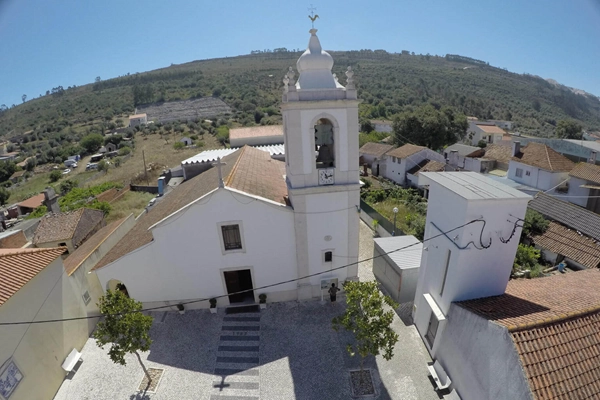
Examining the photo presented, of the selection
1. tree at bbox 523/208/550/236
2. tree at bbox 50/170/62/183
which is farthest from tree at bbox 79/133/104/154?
tree at bbox 523/208/550/236

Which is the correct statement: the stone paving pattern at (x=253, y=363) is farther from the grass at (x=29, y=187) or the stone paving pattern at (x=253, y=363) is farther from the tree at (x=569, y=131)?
the tree at (x=569, y=131)

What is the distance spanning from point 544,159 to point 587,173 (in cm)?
440

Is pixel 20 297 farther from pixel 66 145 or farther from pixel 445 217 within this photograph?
pixel 66 145

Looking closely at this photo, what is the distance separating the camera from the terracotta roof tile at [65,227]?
21.1 meters

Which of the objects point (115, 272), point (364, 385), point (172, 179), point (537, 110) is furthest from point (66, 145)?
point (537, 110)

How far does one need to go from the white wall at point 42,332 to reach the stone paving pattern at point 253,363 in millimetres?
785

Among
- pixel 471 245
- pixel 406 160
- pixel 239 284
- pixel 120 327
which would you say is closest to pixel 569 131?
pixel 406 160

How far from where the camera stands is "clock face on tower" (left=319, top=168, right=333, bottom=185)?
507 inches

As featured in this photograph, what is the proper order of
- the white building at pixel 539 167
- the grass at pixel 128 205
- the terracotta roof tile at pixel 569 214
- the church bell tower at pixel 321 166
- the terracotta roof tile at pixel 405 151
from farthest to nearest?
the terracotta roof tile at pixel 405 151 → the grass at pixel 128 205 → the white building at pixel 539 167 → the terracotta roof tile at pixel 569 214 → the church bell tower at pixel 321 166

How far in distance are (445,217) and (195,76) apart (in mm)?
134685

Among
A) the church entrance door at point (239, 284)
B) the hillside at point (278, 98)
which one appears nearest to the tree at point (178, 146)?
the hillside at point (278, 98)

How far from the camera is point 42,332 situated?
1063 cm

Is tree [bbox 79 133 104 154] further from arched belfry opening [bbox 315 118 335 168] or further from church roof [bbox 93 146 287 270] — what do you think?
arched belfry opening [bbox 315 118 335 168]

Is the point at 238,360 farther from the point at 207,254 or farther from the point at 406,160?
the point at 406,160
